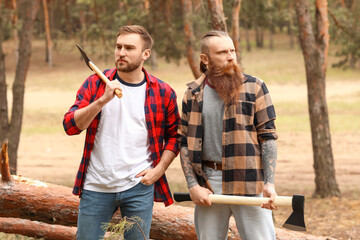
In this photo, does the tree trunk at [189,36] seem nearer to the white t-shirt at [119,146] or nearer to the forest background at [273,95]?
the forest background at [273,95]

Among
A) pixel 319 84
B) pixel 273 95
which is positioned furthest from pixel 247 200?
pixel 273 95

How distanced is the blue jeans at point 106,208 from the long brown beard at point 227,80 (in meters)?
0.75

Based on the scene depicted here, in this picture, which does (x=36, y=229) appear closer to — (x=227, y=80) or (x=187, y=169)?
(x=187, y=169)

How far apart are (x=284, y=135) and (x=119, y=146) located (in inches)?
657

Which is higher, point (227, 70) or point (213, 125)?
point (227, 70)

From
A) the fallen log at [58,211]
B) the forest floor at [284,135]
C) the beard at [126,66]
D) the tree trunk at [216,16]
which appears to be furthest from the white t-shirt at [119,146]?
the tree trunk at [216,16]

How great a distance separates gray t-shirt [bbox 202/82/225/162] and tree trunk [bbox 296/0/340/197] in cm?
701

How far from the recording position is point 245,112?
10.6 feet

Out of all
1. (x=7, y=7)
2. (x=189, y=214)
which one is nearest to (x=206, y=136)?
(x=189, y=214)

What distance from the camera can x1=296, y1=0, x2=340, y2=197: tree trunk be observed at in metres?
9.89

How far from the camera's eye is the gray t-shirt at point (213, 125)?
329 cm

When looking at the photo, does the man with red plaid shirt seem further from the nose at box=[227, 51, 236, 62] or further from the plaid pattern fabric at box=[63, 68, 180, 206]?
the nose at box=[227, 51, 236, 62]

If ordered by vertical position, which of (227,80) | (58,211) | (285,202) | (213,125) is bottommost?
(58,211)

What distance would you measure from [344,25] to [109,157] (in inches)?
389
